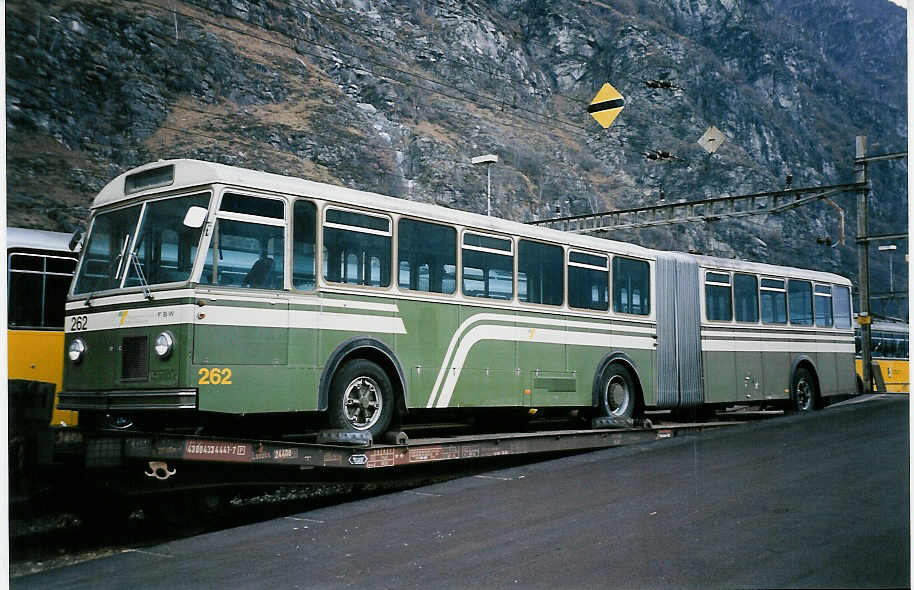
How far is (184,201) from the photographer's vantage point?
306 inches

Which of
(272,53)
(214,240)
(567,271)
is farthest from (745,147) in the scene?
(214,240)

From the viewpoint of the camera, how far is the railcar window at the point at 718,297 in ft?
40.7

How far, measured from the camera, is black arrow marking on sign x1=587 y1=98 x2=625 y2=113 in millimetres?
9023

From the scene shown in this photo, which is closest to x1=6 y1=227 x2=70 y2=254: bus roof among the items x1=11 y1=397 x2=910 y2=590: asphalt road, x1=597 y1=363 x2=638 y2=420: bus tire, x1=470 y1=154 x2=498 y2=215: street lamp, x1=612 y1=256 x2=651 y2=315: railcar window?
x1=11 y1=397 x2=910 y2=590: asphalt road

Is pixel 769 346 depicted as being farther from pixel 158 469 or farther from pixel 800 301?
pixel 158 469

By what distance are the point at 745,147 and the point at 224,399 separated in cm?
563

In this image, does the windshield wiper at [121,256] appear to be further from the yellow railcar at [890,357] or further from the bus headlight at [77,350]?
the yellow railcar at [890,357]

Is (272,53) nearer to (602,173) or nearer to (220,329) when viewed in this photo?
(220,329)

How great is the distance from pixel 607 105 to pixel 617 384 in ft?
13.5

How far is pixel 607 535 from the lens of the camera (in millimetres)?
6621

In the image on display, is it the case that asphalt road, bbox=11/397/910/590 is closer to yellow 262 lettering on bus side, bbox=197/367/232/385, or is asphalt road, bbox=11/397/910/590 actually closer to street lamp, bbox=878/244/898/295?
street lamp, bbox=878/244/898/295

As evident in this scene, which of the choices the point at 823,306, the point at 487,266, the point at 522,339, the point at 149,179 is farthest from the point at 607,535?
the point at 823,306

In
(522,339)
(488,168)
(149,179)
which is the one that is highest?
(488,168)

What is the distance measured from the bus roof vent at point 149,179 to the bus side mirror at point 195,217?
0.52 metres
